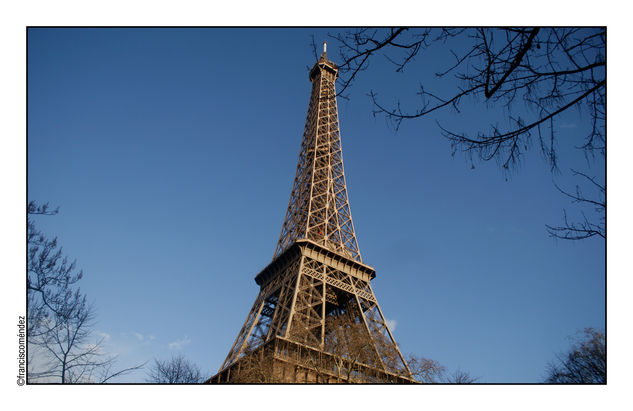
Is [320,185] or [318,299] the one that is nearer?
[318,299]

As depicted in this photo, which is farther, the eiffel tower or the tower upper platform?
the tower upper platform

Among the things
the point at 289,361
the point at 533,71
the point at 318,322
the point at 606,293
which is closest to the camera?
the point at 533,71

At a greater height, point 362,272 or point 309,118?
point 309,118

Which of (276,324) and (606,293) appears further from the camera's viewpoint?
(276,324)

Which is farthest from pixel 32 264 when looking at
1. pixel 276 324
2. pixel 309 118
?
pixel 309 118

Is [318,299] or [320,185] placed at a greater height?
[320,185]

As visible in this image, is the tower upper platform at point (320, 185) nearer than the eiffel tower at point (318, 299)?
No

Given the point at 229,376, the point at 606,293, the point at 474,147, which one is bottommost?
the point at 229,376

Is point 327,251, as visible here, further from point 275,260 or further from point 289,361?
point 289,361
